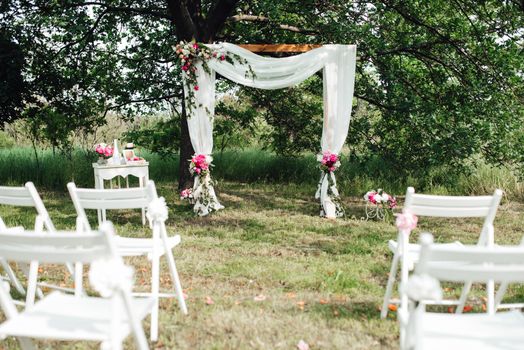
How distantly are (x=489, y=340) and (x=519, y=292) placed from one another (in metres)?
2.25

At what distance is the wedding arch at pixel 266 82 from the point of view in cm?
733

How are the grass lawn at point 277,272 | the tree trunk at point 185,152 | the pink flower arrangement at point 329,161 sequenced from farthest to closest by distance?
the tree trunk at point 185,152
the pink flower arrangement at point 329,161
the grass lawn at point 277,272

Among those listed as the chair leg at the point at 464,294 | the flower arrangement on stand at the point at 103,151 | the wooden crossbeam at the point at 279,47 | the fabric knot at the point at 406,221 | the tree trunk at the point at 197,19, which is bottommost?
the chair leg at the point at 464,294

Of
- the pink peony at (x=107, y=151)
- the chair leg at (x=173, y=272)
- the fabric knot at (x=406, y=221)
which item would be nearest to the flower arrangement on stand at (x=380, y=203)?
the pink peony at (x=107, y=151)

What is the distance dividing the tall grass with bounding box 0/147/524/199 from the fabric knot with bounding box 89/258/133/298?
7220 mm

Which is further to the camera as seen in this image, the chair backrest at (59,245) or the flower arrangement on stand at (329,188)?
the flower arrangement on stand at (329,188)

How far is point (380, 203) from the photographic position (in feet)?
24.1

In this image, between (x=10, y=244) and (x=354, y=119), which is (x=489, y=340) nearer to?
(x=10, y=244)

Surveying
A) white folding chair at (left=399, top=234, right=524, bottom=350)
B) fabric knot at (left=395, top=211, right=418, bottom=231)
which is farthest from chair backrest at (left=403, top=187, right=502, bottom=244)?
white folding chair at (left=399, top=234, right=524, bottom=350)

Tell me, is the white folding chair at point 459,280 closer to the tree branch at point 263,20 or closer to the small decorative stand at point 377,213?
the small decorative stand at point 377,213

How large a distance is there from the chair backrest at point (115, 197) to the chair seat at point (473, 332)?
1892mm

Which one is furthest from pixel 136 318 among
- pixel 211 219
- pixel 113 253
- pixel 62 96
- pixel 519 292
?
pixel 62 96

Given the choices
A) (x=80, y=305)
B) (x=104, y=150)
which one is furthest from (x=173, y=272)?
(x=104, y=150)

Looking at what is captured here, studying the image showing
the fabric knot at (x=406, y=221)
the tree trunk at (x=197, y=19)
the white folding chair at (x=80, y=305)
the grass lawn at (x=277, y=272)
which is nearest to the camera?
the white folding chair at (x=80, y=305)
